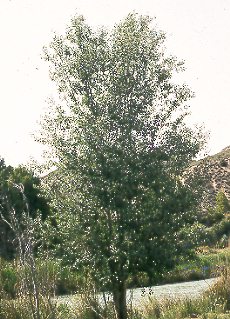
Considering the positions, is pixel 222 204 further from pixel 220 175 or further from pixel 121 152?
pixel 121 152

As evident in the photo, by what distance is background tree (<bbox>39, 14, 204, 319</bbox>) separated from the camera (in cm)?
963

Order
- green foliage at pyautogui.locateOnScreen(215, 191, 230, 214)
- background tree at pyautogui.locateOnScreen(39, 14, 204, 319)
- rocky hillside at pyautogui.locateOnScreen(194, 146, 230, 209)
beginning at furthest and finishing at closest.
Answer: rocky hillside at pyautogui.locateOnScreen(194, 146, 230, 209) → green foliage at pyautogui.locateOnScreen(215, 191, 230, 214) → background tree at pyautogui.locateOnScreen(39, 14, 204, 319)

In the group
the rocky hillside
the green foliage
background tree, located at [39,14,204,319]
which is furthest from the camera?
the rocky hillside

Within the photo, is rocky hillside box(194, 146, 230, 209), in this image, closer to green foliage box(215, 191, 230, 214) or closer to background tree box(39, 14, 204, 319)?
green foliage box(215, 191, 230, 214)

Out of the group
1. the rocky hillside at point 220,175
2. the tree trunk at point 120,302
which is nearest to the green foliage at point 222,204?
the rocky hillside at point 220,175

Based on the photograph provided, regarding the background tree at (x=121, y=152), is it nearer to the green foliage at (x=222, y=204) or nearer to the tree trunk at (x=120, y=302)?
the tree trunk at (x=120, y=302)

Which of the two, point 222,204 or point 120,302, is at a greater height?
point 222,204

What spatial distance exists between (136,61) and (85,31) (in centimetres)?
99

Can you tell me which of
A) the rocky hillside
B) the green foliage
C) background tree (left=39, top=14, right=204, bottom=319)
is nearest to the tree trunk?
background tree (left=39, top=14, right=204, bottom=319)

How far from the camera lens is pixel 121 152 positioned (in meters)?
9.66

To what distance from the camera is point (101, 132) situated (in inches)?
380

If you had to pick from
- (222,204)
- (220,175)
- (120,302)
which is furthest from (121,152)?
(220,175)

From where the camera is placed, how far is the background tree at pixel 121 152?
31.6 ft

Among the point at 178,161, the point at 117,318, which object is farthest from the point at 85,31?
the point at 117,318
